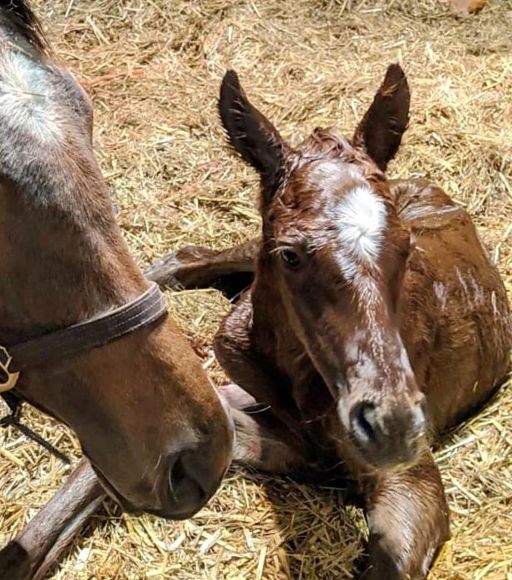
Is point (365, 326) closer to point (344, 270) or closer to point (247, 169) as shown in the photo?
point (344, 270)

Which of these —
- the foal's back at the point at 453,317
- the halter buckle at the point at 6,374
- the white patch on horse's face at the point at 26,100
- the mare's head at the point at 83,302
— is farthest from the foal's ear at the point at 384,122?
the halter buckle at the point at 6,374

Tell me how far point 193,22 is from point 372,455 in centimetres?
459

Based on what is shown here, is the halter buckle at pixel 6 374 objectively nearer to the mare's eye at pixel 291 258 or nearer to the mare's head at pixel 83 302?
the mare's head at pixel 83 302

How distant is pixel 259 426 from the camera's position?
4094mm

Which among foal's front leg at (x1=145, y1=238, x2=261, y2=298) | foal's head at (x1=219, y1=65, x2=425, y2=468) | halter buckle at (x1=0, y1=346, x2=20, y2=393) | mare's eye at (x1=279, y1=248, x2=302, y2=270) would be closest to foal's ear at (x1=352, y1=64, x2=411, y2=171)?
foal's head at (x1=219, y1=65, x2=425, y2=468)

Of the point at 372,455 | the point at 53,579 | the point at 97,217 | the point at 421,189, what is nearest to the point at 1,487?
the point at 53,579

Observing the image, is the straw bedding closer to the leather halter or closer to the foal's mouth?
the foal's mouth

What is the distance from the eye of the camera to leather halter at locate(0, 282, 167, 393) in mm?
2262

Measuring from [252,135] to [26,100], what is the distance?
148cm

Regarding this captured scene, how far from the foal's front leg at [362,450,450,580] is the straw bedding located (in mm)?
142

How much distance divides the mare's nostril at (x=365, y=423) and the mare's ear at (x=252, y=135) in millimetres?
986

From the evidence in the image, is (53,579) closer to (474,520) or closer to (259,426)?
(259,426)

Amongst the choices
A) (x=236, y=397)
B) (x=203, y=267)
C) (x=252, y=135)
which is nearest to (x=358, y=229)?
(x=252, y=135)

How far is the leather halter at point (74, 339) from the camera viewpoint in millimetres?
2262
